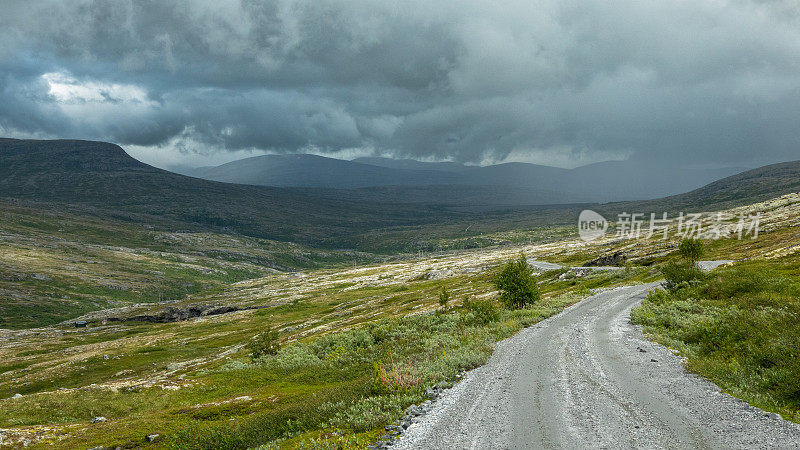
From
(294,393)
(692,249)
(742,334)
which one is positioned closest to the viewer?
(742,334)

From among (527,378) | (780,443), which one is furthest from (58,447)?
(780,443)

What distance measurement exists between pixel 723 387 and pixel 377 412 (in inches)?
568

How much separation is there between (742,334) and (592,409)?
12.6m

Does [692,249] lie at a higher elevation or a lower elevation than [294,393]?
higher

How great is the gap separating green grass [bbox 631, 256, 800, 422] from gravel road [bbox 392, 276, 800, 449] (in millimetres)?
Answer: 987

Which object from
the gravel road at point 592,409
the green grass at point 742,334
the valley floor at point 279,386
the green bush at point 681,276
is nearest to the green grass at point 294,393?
the valley floor at point 279,386

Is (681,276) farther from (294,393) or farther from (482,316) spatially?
(294,393)

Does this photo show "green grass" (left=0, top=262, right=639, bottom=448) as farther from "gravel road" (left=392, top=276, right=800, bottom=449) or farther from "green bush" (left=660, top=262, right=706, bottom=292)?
"green bush" (left=660, top=262, right=706, bottom=292)

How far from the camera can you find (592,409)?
48.3ft

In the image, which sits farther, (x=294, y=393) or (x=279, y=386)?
(x=279, y=386)

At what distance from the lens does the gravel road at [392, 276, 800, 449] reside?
12.2 m

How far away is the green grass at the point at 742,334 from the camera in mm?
14688

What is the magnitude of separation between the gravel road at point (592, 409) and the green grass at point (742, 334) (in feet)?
3.24

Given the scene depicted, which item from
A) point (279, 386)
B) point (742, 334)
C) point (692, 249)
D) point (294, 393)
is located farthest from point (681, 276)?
point (279, 386)
